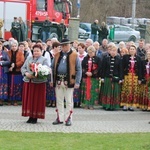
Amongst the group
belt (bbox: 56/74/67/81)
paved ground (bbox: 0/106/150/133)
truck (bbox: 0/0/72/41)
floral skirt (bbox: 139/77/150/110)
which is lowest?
paved ground (bbox: 0/106/150/133)

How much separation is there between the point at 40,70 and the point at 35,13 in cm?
2218

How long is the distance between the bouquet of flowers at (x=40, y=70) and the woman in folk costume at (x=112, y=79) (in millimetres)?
3702

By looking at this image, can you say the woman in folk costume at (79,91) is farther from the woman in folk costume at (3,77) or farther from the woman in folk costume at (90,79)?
the woman in folk costume at (3,77)

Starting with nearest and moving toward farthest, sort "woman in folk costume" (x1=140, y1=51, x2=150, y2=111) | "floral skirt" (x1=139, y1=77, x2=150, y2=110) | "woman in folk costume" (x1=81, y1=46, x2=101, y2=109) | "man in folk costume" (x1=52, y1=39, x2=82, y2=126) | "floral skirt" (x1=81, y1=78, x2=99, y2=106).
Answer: "man in folk costume" (x1=52, y1=39, x2=82, y2=126) < "woman in folk costume" (x1=140, y1=51, x2=150, y2=111) < "floral skirt" (x1=139, y1=77, x2=150, y2=110) < "woman in folk costume" (x1=81, y1=46, x2=101, y2=109) < "floral skirt" (x1=81, y1=78, x2=99, y2=106)

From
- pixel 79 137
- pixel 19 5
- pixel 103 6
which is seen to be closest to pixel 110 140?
pixel 79 137

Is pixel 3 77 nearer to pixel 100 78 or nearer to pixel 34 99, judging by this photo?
pixel 100 78

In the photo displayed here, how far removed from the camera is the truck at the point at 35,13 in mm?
32938

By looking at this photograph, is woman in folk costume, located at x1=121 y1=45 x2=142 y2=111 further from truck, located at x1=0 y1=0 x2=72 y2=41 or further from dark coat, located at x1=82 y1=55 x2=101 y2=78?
truck, located at x1=0 y1=0 x2=72 y2=41

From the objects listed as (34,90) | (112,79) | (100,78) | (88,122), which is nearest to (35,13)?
(100,78)

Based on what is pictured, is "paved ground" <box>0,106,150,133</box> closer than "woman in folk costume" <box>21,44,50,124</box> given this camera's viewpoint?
Yes

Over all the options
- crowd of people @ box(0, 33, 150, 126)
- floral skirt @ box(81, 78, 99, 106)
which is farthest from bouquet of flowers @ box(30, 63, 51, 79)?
floral skirt @ box(81, 78, 99, 106)

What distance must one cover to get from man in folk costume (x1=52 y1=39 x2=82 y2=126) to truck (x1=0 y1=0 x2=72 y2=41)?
59.4 feet

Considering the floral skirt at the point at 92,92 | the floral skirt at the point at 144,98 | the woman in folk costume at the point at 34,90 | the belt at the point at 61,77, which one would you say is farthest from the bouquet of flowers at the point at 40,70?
the floral skirt at the point at 144,98

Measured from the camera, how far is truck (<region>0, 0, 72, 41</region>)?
32938mm
